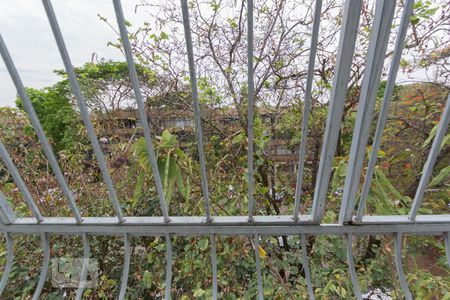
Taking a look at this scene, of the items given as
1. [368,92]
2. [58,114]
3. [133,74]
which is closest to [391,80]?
[368,92]

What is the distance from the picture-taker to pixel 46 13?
770mm

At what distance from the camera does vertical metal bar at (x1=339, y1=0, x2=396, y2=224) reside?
2.59 ft

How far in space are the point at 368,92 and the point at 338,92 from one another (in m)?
0.11

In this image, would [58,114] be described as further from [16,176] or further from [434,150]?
[434,150]

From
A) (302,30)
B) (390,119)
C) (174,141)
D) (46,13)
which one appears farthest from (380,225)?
(302,30)

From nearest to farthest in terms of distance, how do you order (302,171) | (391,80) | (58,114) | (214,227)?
(391,80) → (302,171) → (214,227) → (58,114)

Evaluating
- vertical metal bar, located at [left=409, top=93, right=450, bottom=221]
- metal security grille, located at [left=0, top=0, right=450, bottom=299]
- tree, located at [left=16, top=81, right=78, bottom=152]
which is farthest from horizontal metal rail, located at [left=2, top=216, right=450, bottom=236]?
tree, located at [left=16, top=81, right=78, bottom=152]

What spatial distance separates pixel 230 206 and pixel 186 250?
0.46 m

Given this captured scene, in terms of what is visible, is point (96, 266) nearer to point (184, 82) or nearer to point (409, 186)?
point (184, 82)

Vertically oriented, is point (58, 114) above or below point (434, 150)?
below

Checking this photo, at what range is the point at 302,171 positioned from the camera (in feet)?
3.49

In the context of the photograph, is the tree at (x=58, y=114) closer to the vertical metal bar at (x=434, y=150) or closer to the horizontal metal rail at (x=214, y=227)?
the horizontal metal rail at (x=214, y=227)

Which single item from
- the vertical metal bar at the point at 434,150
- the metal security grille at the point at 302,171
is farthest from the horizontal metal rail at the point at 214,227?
the vertical metal bar at the point at 434,150

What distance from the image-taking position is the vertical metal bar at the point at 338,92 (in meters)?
0.79
